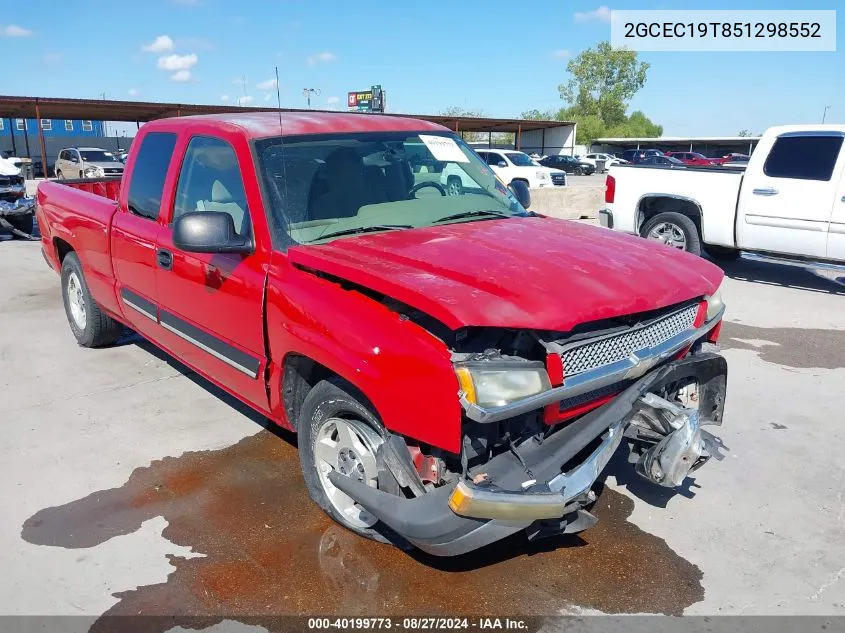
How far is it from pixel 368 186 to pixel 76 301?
3.70m

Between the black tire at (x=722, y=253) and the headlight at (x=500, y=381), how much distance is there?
25.7ft

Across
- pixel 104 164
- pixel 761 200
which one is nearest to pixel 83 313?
pixel 761 200

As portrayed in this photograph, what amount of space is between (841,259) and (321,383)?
7133 mm

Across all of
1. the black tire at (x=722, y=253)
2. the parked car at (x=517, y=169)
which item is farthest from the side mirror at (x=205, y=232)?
the parked car at (x=517, y=169)

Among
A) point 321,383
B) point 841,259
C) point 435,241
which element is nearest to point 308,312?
point 321,383

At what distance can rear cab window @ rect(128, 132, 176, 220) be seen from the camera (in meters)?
4.33

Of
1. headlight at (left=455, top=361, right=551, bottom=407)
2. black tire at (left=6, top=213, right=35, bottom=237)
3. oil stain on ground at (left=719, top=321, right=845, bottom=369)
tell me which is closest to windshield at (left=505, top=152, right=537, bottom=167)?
black tire at (left=6, top=213, right=35, bottom=237)

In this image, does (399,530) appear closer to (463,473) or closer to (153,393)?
(463,473)

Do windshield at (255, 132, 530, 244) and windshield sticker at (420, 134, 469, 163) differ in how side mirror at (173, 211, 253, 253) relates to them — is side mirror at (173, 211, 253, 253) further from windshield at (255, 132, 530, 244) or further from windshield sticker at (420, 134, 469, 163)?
windshield sticker at (420, 134, 469, 163)

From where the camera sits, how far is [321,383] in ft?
10.0

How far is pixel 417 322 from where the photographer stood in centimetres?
261

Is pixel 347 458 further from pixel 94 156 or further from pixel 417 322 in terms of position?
pixel 94 156

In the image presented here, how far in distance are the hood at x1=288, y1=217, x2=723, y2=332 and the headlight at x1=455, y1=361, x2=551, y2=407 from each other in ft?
0.54

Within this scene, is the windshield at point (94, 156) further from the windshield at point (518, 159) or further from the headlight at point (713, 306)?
the headlight at point (713, 306)
